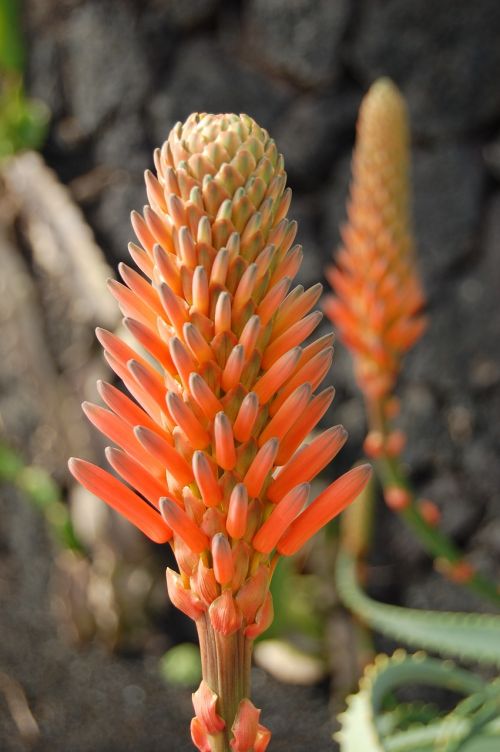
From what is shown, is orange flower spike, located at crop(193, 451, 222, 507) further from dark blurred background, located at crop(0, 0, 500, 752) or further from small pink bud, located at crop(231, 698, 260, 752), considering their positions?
dark blurred background, located at crop(0, 0, 500, 752)

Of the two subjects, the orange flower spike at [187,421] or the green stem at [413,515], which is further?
the green stem at [413,515]

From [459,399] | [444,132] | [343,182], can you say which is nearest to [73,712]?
[459,399]

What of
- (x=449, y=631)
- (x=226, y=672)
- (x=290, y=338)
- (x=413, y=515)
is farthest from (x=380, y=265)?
(x=226, y=672)

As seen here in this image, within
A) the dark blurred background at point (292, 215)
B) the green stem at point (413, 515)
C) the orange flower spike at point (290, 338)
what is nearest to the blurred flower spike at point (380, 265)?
the green stem at point (413, 515)

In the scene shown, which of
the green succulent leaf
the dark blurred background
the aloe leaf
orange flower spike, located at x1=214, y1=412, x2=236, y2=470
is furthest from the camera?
the dark blurred background

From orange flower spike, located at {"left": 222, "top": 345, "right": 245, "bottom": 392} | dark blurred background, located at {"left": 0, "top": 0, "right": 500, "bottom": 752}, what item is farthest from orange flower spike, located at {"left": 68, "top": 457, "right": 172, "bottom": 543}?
dark blurred background, located at {"left": 0, "top": 0, "right": 500, "bottom": 752}

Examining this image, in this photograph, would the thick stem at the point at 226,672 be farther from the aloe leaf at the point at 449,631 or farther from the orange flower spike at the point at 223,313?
the aloe leaf at the point at 449,631

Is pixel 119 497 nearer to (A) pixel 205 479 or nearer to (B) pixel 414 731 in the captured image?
(A) pixel 205 479
